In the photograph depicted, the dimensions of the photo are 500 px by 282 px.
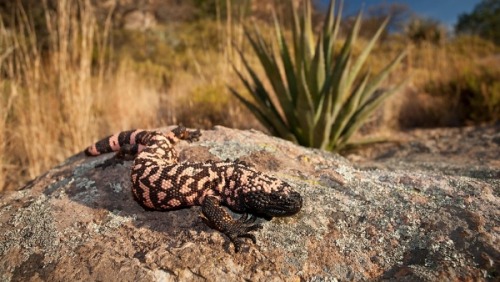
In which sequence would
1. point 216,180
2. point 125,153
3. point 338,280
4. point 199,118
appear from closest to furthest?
point 338,280 < point 216,180 < point 125,153 < point 199,118

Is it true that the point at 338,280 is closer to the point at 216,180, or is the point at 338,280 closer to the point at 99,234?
the point at 216,180

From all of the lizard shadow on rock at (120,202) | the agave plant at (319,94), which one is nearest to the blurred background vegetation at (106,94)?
the agave plant at (319,94)

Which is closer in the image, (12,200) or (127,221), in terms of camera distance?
(127,221)

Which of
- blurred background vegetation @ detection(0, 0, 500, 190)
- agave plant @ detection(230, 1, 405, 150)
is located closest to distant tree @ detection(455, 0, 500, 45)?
blurred background vegetation @ detection(0, 0, 500, 190)

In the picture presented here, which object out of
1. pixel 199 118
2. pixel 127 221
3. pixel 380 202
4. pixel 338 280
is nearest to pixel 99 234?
pixel 127 221

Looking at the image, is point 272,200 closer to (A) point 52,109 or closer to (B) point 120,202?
(B) point 120,202

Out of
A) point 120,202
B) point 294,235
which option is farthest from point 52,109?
point 294,235
